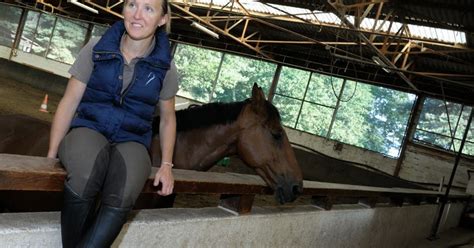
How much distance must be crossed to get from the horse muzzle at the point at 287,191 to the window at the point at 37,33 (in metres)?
23.0

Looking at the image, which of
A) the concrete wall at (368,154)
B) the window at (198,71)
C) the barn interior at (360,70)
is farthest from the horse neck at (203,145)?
the window at (198,71)

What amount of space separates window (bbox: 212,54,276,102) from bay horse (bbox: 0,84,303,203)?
14734mm

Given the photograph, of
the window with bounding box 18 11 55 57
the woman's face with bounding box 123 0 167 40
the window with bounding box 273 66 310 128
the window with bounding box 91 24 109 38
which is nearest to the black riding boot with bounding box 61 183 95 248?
the woman's face with bounding box 123 0 167 40

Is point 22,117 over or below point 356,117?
below

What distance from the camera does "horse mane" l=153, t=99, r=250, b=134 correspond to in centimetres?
354

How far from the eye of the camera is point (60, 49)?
23266mm

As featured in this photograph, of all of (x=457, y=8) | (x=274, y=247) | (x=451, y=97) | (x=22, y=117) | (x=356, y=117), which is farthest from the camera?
(x=356, y=117)

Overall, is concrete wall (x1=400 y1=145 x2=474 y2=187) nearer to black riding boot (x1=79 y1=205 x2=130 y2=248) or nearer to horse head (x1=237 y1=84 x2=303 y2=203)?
horse head (x1=237 y1=84 x2=303 y2=203)

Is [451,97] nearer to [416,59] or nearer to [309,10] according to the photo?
[416,59]

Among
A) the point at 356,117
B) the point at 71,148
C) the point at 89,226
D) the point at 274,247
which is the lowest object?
the point at 274,247

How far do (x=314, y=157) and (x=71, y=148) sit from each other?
12498 mm

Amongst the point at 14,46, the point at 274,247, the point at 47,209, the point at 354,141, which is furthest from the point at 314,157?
the point at 14,46

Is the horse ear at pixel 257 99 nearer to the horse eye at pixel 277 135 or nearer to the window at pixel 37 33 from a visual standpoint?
the horse eye at pixel 277 135

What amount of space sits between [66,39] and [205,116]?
22020 mm
